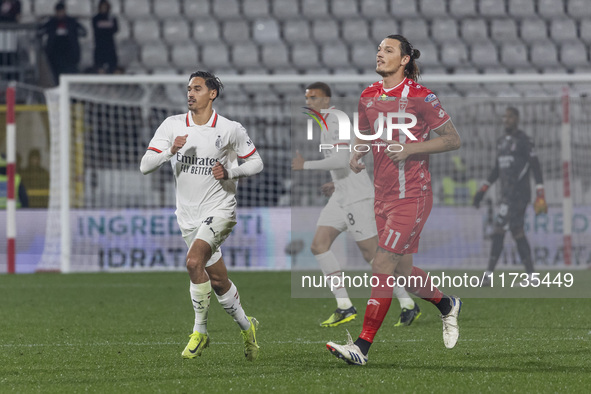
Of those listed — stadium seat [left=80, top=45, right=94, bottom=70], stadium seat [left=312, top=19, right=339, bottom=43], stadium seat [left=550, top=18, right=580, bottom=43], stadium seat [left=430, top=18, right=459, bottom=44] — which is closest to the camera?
stadium seat [left=80, top=45, right=94, bottom=70]

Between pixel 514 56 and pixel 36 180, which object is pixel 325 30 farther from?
pixel 36 180

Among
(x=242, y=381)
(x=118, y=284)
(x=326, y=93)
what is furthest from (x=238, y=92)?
(x=242, y=381)

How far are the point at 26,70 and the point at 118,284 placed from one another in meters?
6.49

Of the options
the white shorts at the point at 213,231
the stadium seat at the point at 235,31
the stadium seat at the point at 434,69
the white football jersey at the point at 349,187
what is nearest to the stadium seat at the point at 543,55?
the stadium seat at the point at 434,69

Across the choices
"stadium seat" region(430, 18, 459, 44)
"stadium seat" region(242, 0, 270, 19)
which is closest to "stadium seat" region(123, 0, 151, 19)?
Answer: "stadium seat" region(242, 0, 270, 19)

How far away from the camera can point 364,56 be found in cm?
1922

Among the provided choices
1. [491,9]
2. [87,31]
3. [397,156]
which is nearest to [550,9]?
[491,9]

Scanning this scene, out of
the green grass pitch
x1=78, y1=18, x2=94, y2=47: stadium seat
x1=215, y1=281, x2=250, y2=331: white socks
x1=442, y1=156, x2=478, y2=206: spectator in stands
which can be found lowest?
the green grass pitch

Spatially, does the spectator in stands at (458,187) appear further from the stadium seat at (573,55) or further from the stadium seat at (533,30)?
the stadium seat at (533,30)

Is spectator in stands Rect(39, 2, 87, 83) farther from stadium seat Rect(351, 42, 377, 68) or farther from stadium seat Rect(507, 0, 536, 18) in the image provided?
stadium seat Rect(507, 0, 536, 18)

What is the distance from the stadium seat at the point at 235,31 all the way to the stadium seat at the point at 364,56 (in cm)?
216

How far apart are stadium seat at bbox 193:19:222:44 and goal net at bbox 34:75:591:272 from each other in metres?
4.21

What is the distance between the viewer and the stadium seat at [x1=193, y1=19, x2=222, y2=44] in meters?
19.6

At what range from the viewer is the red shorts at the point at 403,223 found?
19.4 feet
